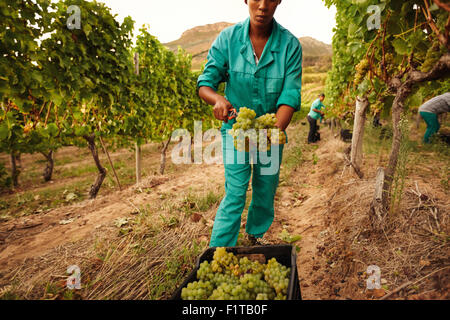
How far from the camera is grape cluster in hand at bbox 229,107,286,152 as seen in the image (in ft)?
4.50

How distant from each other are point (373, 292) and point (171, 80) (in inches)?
234

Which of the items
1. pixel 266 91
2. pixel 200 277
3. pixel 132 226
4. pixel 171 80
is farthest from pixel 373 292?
pixel 171 80

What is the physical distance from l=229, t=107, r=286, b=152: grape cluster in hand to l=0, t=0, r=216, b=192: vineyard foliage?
2.30m

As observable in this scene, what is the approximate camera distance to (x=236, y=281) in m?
1.30

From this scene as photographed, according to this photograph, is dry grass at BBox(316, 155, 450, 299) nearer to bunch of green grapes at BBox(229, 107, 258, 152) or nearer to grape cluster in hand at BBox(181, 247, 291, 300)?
grape cluster in hand at BBox(181, 247, 291, 300)

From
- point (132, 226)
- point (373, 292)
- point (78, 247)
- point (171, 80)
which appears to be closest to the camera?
point (373, 292)

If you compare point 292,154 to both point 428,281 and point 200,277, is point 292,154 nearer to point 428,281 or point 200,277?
point 428,281

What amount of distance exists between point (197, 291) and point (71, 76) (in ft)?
9.83

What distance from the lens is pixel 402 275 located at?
1617 mm
